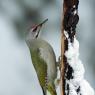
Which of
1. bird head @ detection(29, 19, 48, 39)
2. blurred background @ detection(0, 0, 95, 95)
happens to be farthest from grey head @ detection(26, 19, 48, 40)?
blurred background @ detection(0, 0, 95, 95)

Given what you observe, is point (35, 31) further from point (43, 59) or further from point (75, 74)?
point (75, 74)

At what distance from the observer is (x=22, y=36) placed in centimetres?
566

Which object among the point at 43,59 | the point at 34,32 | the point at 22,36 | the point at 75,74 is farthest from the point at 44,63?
the point at 22,36

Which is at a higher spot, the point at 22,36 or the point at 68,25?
the point at 22,36

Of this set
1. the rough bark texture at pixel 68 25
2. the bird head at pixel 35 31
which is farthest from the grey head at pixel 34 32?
the rough bark texture at pixel 68 25

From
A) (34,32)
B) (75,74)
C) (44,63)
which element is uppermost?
(34,32)

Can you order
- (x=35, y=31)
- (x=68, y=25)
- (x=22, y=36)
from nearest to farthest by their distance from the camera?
(x=68, y=25) → (x=35, y=31) → (x=22, y=36)

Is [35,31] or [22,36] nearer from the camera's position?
[35,31]

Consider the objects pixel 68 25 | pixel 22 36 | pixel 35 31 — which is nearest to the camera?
pixel 68 25

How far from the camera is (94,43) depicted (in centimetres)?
556

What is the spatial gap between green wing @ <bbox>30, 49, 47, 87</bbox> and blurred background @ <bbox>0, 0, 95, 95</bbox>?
251cm

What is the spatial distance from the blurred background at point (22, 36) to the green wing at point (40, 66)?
251 centimetres

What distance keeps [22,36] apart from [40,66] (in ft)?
9.92

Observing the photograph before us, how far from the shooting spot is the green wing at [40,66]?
263cm
